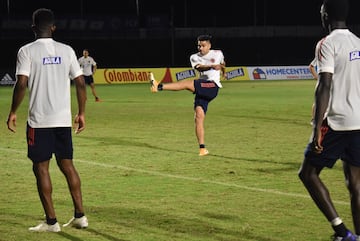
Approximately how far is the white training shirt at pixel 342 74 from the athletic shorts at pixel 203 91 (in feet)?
24.9

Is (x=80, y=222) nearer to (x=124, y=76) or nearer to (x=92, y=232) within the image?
(x=92, y=232)

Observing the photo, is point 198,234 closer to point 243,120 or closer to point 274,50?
point 243,120

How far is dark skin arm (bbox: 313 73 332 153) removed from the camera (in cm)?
685

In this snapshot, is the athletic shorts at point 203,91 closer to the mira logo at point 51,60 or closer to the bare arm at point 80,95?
the bare arm at point 80,95

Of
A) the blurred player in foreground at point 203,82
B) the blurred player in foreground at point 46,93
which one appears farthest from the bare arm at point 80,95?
the blurred player in foreground at point 203,82

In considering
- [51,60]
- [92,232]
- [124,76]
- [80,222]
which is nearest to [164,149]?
[80,222]

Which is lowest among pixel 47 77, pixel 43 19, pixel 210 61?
pixel 210 61

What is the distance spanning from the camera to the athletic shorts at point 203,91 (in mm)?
14602

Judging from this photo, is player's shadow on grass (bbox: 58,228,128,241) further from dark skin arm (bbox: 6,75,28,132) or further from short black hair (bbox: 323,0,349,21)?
short black hair (bbox: 323,0,349,21)

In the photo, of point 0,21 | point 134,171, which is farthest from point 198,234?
point 0,21

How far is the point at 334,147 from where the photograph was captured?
710 centimetres

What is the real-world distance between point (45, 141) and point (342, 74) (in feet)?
9.45

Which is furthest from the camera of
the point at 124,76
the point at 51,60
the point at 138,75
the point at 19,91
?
the point at 138,75

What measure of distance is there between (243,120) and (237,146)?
20.0 ft
